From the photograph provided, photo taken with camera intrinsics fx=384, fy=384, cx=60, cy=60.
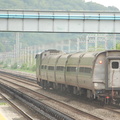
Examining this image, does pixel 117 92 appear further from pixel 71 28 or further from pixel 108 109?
pixel 71 28

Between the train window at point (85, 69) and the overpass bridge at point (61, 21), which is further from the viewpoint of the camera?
the overpass bridge at point (61, 21)

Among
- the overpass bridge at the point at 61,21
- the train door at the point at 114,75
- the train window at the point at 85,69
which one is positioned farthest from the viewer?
the overpass bridge at the point at 61,21

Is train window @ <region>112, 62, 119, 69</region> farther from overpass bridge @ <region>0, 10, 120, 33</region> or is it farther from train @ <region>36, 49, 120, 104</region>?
overpass bridge @ <region>0, 10, 120, 33</region>

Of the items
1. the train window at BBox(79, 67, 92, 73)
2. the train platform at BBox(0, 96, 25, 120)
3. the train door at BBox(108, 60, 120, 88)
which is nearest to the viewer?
the train platform at BBox(0, 96, 25, 120)

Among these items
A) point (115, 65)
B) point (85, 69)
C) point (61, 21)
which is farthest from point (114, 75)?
point (61, 21)

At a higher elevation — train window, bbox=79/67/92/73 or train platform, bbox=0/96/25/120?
train window, bbox=79/67/92/73

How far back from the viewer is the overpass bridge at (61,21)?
36406mm

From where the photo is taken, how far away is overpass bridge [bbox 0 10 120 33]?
36.4 meters

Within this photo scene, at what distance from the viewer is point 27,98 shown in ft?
83.8

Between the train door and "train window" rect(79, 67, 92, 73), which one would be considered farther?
"train window" rect(79, 67, 92, 73)

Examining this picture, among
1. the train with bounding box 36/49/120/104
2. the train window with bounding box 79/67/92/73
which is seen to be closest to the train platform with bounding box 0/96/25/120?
the train with bounding box 36/49/120/104

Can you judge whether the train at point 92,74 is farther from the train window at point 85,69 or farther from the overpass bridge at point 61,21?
the overpass bridge at point 61,21

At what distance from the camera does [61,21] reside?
36750 millimetres

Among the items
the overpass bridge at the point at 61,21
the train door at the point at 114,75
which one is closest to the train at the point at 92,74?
the train door at the point at 114,75
